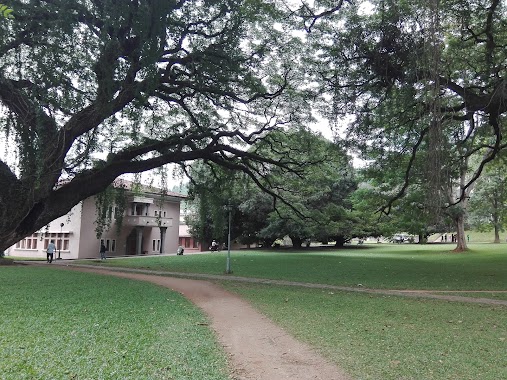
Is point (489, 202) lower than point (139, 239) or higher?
higher

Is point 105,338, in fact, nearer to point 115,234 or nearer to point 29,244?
point 115,234

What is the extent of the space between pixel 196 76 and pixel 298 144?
737cm

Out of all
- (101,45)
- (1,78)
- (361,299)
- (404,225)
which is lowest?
(361,299)

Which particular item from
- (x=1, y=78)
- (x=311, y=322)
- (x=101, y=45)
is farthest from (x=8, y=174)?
(x=311, y=322)

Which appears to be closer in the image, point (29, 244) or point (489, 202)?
point (29, 244)

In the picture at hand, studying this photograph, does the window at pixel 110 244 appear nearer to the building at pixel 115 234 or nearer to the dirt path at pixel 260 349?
the building at pixel 115 234

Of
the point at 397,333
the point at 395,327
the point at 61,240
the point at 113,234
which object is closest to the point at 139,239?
the point at 113,234

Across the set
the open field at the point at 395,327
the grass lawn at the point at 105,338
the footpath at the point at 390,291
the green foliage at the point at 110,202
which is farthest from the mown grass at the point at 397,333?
the green foliage at the point at 110,202

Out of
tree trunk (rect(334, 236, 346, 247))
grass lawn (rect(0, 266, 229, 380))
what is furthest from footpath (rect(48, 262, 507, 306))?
tree trunk (rect(334, 236, 346, 247))

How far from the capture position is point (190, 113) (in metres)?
15.7

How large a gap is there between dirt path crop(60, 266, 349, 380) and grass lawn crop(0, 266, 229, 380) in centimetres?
29

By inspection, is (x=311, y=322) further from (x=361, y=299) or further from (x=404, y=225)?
(x=404, y=225)

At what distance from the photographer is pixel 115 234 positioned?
32.7 meters

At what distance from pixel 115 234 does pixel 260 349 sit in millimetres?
28822
